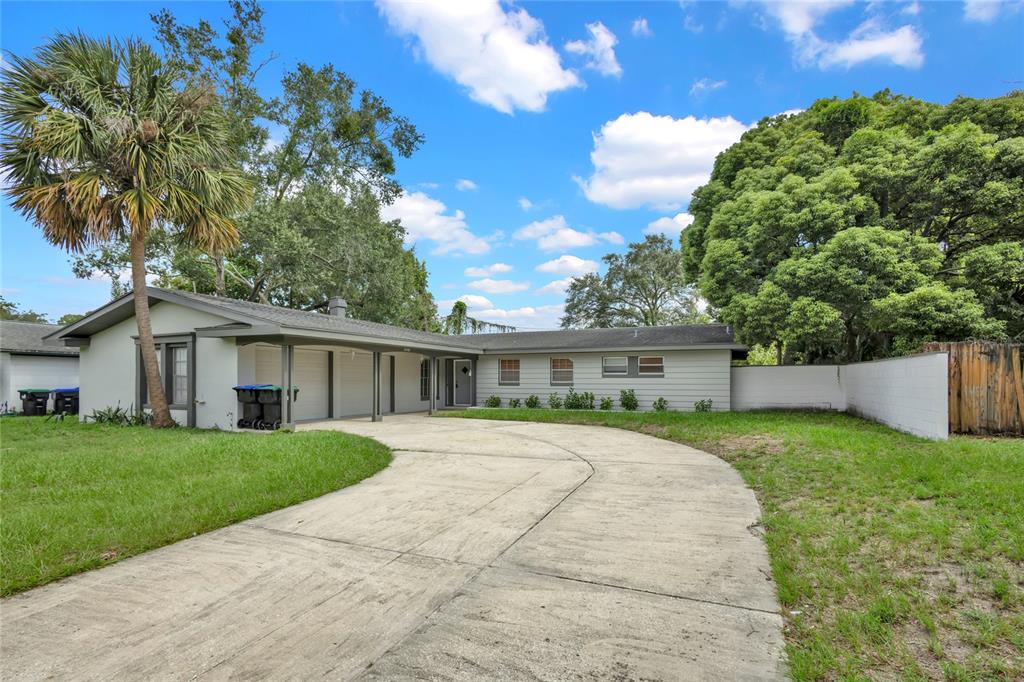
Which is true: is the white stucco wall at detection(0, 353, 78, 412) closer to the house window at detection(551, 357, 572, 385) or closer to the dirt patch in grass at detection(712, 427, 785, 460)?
the house window at detection(551, 357, 572, 385)

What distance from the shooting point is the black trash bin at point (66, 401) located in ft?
50.8

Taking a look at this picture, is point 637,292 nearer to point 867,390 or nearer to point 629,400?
point 629,400

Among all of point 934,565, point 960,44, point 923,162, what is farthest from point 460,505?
point 960,44

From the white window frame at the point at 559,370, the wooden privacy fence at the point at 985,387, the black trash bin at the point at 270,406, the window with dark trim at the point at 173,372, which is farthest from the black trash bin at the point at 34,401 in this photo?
the wooden privacy fence at the point at 985,387

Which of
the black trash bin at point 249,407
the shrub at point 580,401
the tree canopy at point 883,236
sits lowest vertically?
the shrub at point 580,401

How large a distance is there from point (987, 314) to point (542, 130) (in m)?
12.1

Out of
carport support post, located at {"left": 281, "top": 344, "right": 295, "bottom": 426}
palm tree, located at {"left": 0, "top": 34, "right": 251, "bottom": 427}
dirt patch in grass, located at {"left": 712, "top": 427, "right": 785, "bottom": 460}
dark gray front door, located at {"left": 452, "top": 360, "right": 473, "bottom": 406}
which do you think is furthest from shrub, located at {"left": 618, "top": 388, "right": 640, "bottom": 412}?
palm tree, located at {"left": 0, "top": 34, "right": 251, "bottom": 427}

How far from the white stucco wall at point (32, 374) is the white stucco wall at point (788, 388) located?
2285 cm

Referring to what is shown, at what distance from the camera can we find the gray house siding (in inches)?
616

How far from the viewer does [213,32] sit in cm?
1980

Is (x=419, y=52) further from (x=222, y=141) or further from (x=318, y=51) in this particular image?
(x=318, y=51)

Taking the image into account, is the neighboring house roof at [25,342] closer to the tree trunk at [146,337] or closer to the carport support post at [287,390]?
the tree trunk at [146,337]

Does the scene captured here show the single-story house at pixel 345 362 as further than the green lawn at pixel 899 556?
Yes

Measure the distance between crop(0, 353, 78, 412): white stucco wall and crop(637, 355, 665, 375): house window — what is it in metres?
19.9
